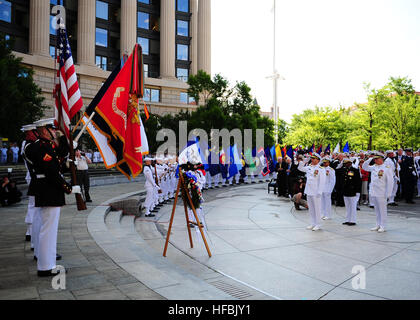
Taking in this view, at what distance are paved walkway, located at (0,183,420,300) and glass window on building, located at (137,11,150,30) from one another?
43885mm

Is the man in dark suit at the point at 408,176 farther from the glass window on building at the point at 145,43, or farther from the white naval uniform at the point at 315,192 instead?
the glass window on building at the point at 145,43

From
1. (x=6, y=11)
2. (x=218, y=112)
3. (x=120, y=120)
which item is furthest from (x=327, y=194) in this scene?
(x=6, y=11)

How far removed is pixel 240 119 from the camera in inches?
1067

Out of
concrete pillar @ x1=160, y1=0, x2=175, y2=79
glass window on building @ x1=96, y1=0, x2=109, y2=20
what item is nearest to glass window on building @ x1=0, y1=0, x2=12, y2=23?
glass window on building @ x1=96, y1=0, x2=109, y2=20

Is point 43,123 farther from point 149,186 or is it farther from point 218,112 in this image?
point 218,112

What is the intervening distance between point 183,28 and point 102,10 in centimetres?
1290

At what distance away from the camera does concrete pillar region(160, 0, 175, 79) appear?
150 feet

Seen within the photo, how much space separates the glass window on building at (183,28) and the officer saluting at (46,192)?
50231 mm

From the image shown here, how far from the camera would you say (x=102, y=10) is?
43875 millimetres

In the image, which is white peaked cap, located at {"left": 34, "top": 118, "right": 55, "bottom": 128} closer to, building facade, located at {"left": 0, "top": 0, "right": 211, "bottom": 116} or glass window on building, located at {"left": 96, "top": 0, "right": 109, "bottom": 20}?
building facade, located at {"left": 0, "top": 0, "right": 211, "bottom": 116}

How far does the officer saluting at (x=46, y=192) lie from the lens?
14.8ft

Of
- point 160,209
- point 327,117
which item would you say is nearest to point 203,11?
point 327,117

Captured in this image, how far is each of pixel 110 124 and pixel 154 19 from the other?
156 feet
